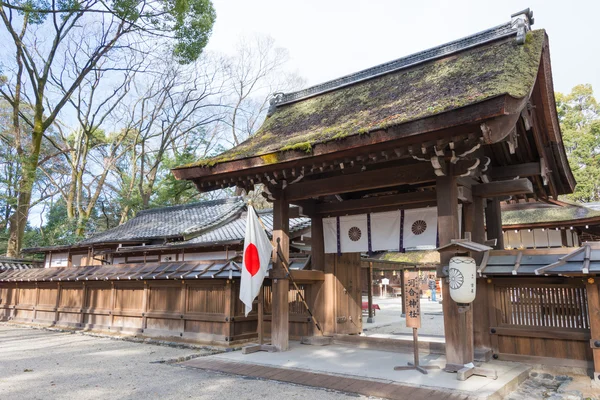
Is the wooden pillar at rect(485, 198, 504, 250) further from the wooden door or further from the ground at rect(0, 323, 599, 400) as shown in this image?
the wooden door

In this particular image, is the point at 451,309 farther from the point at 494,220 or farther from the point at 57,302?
the point at 57,302

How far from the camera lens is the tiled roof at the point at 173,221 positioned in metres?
15.1

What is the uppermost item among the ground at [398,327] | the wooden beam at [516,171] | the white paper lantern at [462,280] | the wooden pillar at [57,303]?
the wooden beam at [516,171]

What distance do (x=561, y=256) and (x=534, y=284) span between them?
631 mm

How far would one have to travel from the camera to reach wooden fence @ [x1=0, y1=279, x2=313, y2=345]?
898 centimetres

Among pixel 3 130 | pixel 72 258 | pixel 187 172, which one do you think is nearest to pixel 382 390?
pixel 187 172

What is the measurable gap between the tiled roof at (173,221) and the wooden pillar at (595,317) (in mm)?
10667

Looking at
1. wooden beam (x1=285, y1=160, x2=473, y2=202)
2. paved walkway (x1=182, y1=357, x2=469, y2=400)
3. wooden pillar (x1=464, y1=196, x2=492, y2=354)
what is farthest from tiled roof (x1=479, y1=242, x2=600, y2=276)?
paved walkway (x1=182, y1=357, x2=469, y2=400)

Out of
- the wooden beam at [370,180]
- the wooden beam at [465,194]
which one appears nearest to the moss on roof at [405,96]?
the wooden beam at [370,180]

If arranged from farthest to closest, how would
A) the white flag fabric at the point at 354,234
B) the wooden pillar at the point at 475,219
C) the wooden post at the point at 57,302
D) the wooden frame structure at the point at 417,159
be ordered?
the wooden post at the point at 57,302, the white flag fabric at the point at 354,234, the wooden pillar at the point at 475,219, the wooden frame structure at the point at 417,159

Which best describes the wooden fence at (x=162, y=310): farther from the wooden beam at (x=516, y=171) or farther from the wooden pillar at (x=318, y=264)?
the wooden beam at (x=516, y=171)

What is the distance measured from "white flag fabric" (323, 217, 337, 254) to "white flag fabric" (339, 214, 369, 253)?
17 centimetres

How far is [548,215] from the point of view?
542 inches

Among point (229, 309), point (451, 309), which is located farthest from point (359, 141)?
point (229, 309)
